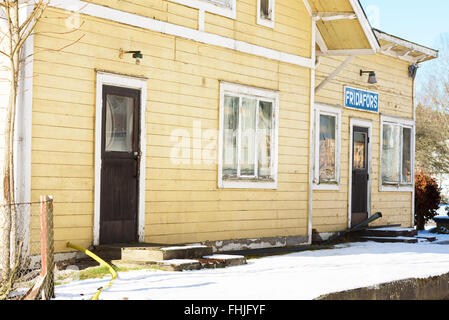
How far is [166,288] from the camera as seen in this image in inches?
283

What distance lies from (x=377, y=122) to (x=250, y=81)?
227 inches

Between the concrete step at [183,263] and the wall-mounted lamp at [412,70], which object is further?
the wall-mounted lamp at [412,70]

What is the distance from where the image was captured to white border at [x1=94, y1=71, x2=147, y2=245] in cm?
955

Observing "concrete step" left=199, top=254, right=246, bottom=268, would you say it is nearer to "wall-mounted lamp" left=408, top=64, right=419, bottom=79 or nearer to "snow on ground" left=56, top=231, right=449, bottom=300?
"snow on ground" left=56, top=231, right=449, bottom=300

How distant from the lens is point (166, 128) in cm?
1057

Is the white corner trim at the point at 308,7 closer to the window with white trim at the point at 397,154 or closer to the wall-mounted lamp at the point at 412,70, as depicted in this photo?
the window with white trim at the point at 397,154

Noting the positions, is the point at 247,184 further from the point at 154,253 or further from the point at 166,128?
the point at 154,253

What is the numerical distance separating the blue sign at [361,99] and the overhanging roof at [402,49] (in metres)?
1.07

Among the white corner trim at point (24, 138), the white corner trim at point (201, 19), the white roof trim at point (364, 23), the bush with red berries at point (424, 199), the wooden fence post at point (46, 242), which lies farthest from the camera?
the bush with red berries at point (424, 199)

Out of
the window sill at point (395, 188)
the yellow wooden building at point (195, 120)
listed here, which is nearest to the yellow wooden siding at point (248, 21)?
the yellow wooden building at point (195, 120)

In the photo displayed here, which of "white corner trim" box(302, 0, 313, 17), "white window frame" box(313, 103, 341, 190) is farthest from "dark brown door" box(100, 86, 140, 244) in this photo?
"white window frame" box(313, 103, 341, 190)

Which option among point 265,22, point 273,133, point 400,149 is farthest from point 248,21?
point 400,149

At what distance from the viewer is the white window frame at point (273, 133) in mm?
11547
